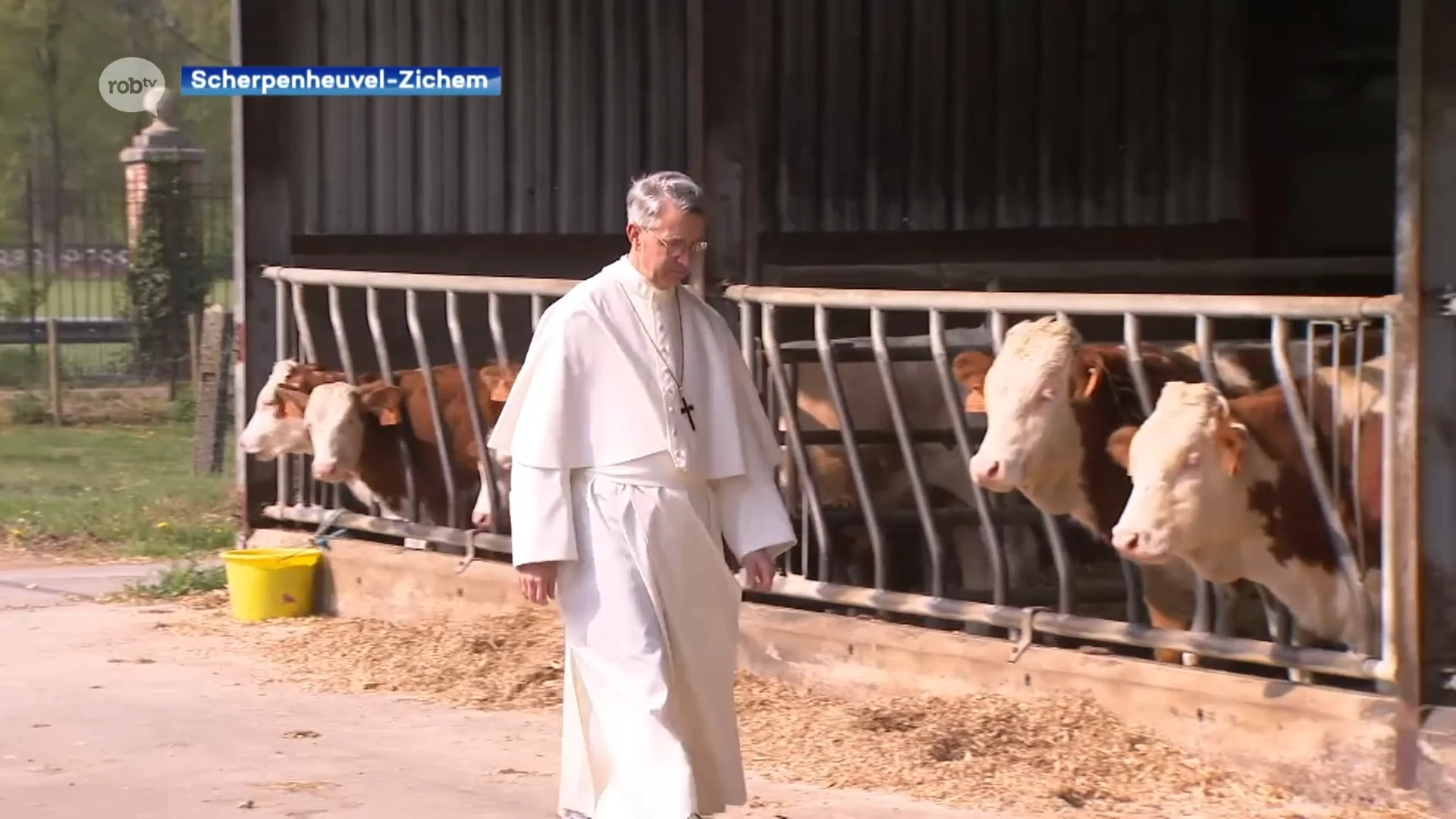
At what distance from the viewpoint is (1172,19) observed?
11953mm

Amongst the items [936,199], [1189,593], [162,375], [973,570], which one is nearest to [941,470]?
[973,570]

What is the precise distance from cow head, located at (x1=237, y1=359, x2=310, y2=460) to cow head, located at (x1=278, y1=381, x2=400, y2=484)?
13cm

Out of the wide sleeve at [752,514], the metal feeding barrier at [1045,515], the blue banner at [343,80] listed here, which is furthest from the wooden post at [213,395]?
the wide sleeve at [752,514]

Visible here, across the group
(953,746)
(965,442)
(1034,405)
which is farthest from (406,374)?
(953,746)

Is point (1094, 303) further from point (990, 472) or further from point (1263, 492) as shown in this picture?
point (1263, 492)

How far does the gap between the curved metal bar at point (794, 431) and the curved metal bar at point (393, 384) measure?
215cm

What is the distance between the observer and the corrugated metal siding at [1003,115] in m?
11.1

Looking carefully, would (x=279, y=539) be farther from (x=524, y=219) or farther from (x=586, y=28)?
(x=586, y=28)

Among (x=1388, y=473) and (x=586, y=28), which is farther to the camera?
(x=586, y=28)

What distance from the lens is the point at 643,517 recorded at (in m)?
5.49

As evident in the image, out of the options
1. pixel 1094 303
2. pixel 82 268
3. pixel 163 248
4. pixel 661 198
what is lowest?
pixel 1094 303

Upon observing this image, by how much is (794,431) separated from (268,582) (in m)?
2.78

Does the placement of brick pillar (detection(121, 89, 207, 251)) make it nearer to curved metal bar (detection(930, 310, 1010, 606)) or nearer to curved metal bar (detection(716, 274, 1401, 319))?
curved metal bar (detection(716, 274, 1401, 319))

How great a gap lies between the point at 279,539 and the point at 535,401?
505 cm
